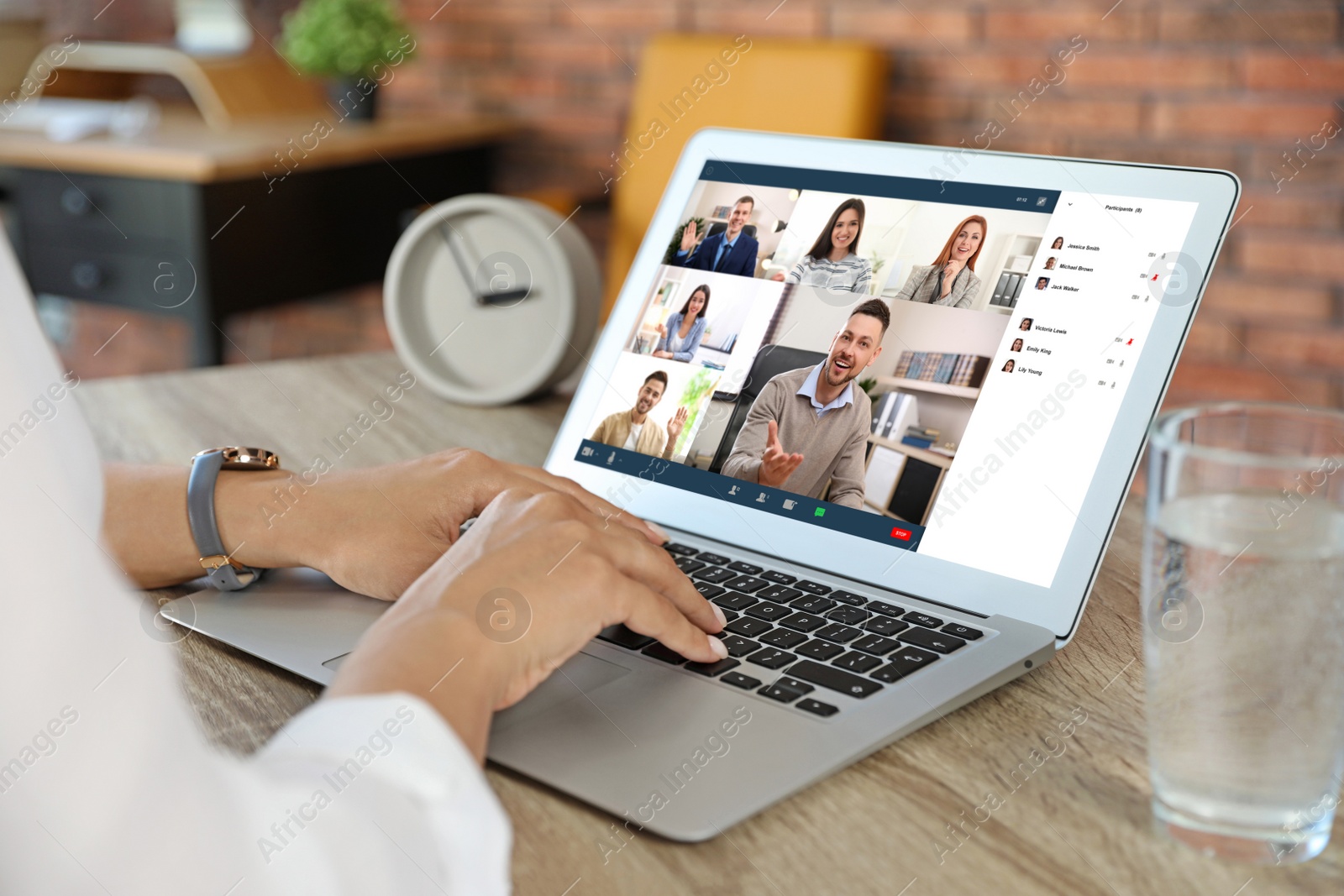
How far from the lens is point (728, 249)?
794 mm

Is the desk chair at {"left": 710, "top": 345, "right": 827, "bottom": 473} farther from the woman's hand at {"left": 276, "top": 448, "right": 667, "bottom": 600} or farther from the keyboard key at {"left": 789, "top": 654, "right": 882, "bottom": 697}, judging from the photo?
→ the keyboard key at {"left": 789, "top": 654, "right": 882, "bottom": 697}

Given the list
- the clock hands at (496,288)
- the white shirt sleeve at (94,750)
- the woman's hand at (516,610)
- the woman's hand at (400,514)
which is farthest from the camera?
the clock hands at (496,288)

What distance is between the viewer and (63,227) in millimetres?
2188

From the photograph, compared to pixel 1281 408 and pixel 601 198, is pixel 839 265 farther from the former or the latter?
pixel 601 198

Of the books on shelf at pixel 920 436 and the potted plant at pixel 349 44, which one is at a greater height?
the potted plant at pixel 349 44

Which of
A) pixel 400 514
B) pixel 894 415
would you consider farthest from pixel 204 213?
pixel 894 415

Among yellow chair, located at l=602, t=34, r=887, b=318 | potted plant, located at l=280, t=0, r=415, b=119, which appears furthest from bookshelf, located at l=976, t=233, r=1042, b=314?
potted plant, located at l=280, t=0, r=415, b=119

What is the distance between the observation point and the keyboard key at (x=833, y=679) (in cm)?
52

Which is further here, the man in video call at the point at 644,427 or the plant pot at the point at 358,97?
the plant pot at the point at 358,97

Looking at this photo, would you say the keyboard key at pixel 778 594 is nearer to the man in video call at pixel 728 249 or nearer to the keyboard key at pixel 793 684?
the keyboard key at pixel 793 684

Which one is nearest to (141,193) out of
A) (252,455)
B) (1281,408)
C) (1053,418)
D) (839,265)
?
(252,455)

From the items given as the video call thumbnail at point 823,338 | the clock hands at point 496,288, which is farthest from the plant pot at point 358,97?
the video call thumbnail at point 823,338

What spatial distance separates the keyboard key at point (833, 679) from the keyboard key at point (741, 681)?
0.06 ft

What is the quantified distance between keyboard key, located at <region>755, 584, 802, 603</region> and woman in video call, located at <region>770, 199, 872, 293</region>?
0.66 feet
